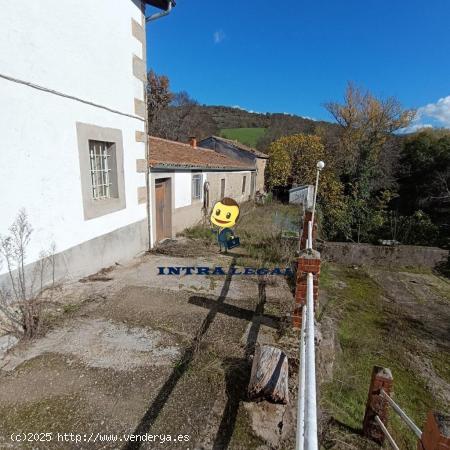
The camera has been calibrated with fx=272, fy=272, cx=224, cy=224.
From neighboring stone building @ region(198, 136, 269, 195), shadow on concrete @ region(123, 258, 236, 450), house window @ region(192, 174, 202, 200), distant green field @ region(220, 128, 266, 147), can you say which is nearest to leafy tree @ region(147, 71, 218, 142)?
distant green field @ region(220, 128, 266, 147)

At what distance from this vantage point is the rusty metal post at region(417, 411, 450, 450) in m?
1.45

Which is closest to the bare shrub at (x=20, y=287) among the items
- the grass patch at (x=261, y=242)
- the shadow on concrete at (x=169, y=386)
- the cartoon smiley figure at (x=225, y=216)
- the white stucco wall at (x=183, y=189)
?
the shadow on concrete at (x=169, y=386)

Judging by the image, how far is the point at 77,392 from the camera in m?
2.67

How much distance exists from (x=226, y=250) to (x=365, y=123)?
23760 mm

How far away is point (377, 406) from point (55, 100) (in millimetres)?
5754

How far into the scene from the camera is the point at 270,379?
2539mm

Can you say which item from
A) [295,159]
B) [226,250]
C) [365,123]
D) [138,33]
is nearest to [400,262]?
[226,250]

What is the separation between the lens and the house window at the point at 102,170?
5.48m

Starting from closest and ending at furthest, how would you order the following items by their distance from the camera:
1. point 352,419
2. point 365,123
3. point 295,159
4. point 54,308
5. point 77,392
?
point 77,392, point 352,419, point 54,308, point 295,159, point 365,123

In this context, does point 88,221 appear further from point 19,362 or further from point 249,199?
point 249,199

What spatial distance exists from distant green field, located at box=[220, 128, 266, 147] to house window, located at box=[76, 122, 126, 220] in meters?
29.2

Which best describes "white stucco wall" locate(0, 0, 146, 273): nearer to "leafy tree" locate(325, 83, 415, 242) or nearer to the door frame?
the door frame

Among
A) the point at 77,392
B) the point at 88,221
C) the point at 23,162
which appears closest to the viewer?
the point at 77,392

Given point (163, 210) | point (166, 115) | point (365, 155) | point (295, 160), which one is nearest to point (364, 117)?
point (295, 160)
